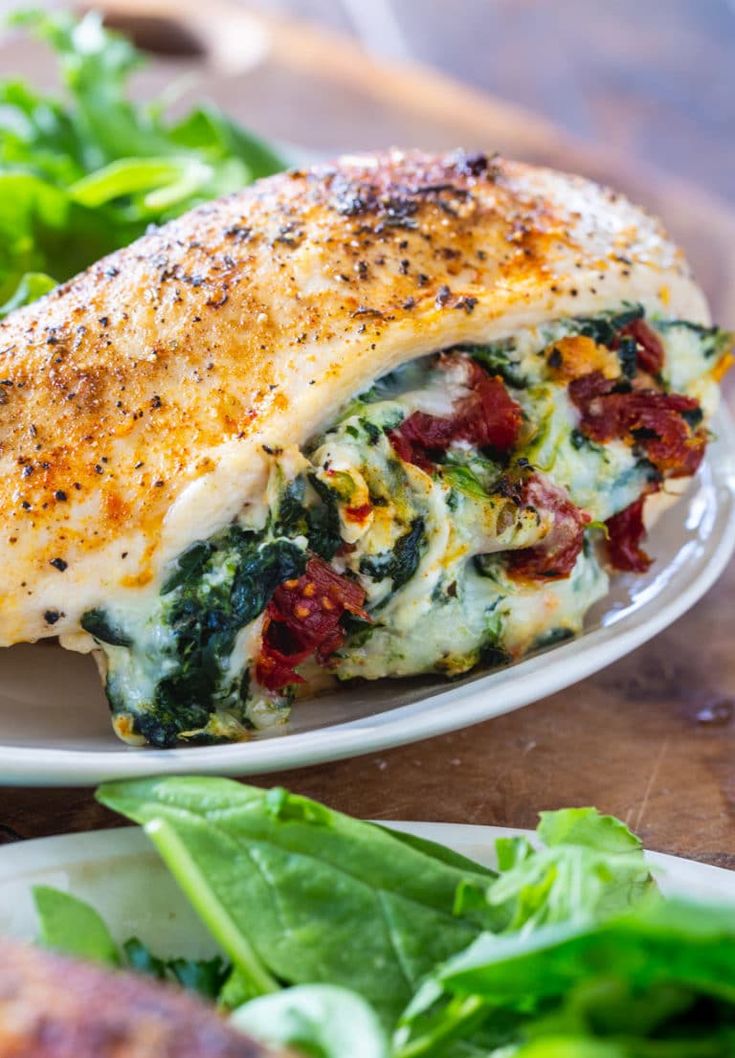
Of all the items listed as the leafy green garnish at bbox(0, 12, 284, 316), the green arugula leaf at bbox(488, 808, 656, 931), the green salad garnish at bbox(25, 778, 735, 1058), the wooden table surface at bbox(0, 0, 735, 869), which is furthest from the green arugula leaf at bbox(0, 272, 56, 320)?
the green arugula leaf at bbox(488, 808, 656, 931)

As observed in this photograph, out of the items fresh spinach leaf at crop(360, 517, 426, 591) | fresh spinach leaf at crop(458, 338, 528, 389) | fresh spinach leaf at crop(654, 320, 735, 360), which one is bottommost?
fresh spinach leaf at crop(360, 517, 426, 591)

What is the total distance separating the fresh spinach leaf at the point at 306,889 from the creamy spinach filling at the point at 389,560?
10.7 inches

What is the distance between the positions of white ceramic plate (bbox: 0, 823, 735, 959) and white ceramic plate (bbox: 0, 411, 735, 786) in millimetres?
120

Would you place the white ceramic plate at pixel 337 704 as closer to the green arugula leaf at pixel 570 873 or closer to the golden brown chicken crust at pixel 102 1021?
the green arugula leaf at pixel 570 873

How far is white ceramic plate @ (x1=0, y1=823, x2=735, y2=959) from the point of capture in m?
1.60

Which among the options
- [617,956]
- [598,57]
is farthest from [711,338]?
[598,57]

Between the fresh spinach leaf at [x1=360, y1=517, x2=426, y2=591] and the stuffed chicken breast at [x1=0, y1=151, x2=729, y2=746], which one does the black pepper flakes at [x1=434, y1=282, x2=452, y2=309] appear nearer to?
the stuffed chicken breast at [x1=0, y1=151, x2=729, y2=746]

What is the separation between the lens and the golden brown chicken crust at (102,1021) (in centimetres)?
114

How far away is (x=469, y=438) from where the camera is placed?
6.69ft

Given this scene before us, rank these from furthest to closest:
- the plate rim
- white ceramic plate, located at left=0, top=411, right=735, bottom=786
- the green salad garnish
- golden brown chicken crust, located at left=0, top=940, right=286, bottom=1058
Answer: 1. white ceramic plate, located at left=0, top=411, right=735, bottom=786
2. the plate rim
3. the green salad garnish
4. golden brown chicken crust, located at left=0, top=940, right=286, bottom=1058

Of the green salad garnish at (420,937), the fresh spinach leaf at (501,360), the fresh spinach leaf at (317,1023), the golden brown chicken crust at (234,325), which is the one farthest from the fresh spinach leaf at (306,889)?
the fresh spinach leaf at (501,360)

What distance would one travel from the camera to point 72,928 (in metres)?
1.52

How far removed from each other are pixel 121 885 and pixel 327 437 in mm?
706

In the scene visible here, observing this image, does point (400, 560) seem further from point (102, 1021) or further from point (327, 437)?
point (102, 1021)
